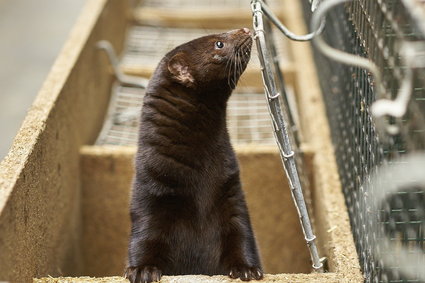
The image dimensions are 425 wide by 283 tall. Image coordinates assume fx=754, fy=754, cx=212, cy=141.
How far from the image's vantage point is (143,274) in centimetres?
244

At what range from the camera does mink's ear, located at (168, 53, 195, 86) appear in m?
2.68

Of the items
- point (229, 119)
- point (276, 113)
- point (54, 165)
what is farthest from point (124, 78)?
point (276, 113)

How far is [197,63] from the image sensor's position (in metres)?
2.69

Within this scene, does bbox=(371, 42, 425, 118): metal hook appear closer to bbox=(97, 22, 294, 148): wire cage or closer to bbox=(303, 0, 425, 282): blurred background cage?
bbox=(303, 0, 425, 282): blurred background cage

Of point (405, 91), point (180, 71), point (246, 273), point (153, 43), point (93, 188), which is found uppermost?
point (405, 91)

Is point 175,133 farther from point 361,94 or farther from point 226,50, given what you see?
point 361,94

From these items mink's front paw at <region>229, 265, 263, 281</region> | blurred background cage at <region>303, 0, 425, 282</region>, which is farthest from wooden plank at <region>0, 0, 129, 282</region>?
blurred background cage at <region>303, 0, 425, 282</region>

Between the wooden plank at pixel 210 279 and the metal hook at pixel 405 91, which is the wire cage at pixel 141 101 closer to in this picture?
the wooden plank at pixel 210 279

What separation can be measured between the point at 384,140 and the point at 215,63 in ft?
2.65

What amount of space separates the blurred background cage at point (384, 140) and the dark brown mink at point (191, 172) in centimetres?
42

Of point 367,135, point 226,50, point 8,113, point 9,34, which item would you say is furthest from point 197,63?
point 9,34

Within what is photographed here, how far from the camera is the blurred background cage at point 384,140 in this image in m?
1.83

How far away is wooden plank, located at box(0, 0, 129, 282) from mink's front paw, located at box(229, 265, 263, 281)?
26.1 inches

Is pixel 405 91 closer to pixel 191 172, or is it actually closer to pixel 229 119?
pixel 191 172
